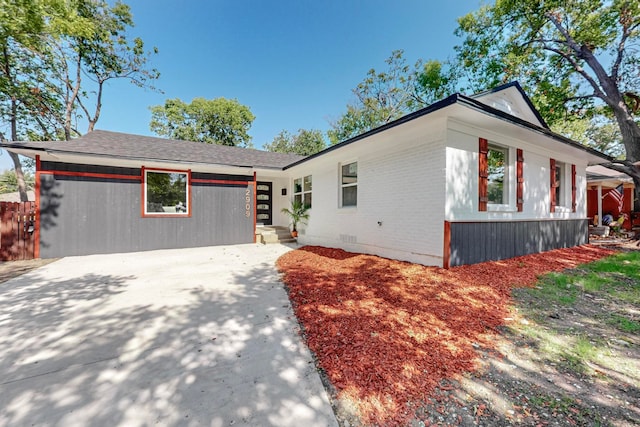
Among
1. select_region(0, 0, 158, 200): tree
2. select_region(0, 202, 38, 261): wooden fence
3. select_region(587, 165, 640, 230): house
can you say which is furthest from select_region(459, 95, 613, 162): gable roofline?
select_region(0, 0, 158, 200): tree

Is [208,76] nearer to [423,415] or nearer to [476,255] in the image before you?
[476,255]

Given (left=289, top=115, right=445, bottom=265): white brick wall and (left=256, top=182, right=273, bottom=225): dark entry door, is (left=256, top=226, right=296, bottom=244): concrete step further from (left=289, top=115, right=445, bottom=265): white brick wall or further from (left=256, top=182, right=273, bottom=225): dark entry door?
(left=289, top=115, right=445, bottom=265): white brick wall

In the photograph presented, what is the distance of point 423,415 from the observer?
1534 mm

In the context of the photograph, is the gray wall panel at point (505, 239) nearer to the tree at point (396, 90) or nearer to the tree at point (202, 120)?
the tree at point (396, 90)

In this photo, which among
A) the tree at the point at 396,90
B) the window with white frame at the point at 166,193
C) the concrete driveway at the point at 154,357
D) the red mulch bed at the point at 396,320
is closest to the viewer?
the concrete driveway at the point at 154,357

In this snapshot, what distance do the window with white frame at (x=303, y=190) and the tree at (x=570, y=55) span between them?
1064cm

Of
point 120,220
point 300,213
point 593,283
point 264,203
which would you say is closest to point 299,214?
point 300,213

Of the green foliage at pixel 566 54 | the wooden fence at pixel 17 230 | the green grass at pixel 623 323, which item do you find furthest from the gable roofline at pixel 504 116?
the wooden fence at pixel 17 230

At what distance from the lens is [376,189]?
6.34 metres

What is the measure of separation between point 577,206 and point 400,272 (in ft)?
26.1

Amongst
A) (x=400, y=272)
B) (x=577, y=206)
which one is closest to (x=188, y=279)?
(x=400, y=272)

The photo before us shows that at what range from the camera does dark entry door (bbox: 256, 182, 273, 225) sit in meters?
11.0

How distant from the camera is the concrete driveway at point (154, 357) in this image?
1576 millimetres

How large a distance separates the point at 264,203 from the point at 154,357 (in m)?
9.21
